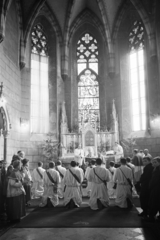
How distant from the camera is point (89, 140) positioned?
1777 centimetres

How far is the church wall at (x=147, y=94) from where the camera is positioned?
17172mm

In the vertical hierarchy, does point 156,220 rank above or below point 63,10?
below

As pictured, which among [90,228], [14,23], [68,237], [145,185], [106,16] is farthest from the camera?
[106,16]

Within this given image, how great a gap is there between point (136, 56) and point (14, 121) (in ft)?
33.6

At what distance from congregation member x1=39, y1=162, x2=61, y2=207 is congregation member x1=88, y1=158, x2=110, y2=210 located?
129 centimetres

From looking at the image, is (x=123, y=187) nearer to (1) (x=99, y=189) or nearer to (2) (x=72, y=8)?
(1) (x=99, y=189)

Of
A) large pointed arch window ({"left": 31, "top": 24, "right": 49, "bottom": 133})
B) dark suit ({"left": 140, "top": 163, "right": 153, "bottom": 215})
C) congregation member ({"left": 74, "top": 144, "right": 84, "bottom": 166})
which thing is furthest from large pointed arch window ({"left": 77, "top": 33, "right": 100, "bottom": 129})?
dark suit ({"left": 140, "top": 163, "right": 153, "bottom": 215})

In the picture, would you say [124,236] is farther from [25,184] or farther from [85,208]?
[25,184]

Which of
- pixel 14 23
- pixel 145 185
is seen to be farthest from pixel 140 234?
pixel 14 23

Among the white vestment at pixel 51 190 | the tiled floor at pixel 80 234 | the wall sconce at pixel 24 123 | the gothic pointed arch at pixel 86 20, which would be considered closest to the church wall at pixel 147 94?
the gothic pointed arch at pixel 86 20

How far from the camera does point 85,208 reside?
895 centimetres

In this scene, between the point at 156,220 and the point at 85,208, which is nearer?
the point at 156,220

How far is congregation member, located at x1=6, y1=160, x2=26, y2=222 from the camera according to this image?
23.0 feet

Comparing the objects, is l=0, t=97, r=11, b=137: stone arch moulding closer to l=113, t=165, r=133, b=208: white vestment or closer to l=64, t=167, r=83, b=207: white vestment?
l=64, t=167, r=83, b=207: white vestment
